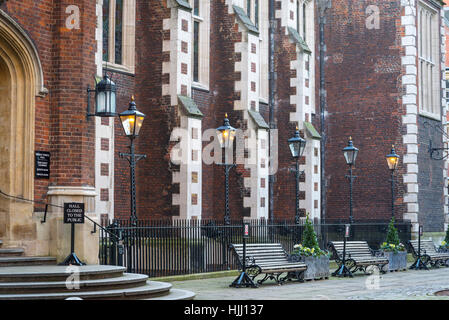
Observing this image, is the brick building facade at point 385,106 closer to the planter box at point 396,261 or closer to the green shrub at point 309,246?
the planter box at point 396,261

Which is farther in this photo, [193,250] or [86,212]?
[193,250]

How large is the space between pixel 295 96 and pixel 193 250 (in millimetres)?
10097

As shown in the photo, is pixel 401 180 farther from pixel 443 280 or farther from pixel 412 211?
pixel 443 280

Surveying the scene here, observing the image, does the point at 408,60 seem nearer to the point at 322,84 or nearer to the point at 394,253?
the point at 322,84

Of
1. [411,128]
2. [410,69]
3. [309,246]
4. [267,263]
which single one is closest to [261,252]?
[267,263]

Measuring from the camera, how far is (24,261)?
A: 13453mm

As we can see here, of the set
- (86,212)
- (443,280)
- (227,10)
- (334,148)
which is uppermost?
(227,10)

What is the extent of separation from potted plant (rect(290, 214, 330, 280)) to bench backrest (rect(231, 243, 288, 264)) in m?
0.43

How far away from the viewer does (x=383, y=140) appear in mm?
29438

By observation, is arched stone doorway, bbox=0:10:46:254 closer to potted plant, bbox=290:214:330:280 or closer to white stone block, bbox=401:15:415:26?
potted plant, bbox=290:214:330:280

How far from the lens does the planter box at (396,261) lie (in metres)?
21.3

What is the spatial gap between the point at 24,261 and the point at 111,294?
275cm

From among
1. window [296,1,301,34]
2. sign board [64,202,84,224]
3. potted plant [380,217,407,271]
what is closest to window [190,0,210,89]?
window [296,1,301,34]
